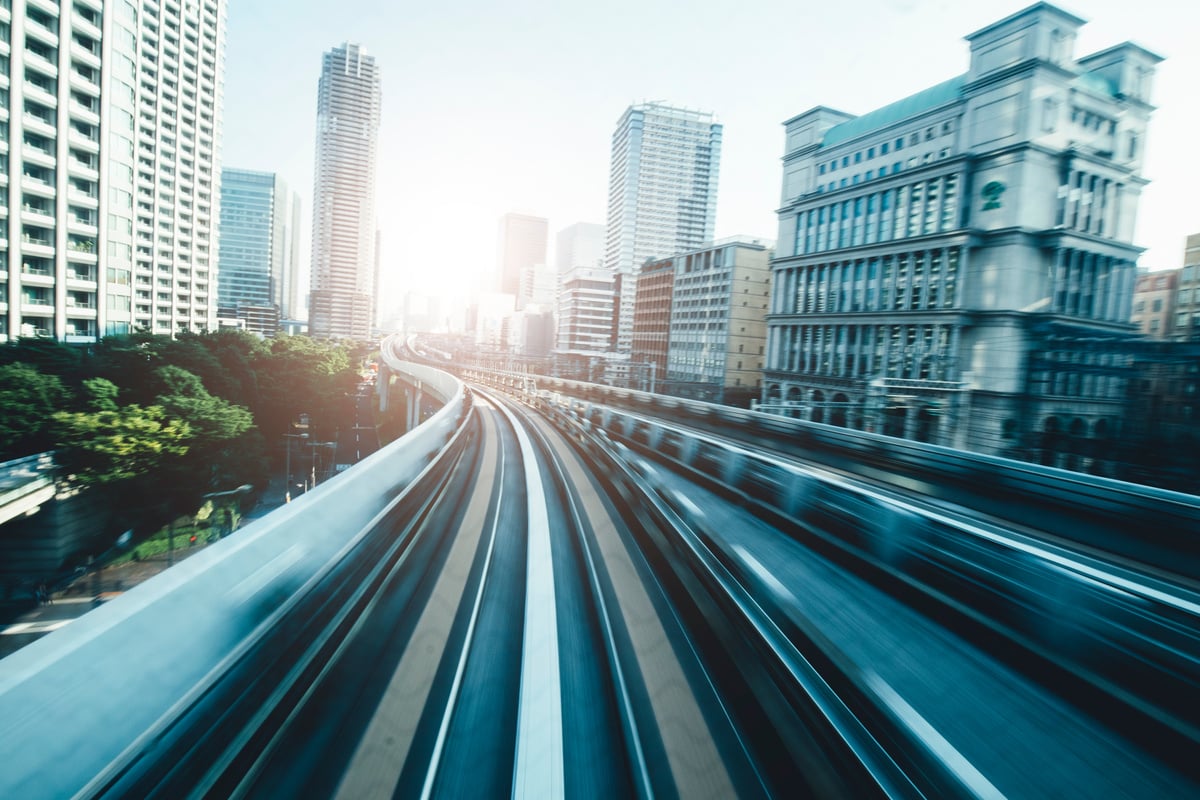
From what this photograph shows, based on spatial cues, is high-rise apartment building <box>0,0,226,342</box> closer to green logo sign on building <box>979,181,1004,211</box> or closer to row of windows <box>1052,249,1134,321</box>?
green logo sign on building <box>979,181,1004,211</box>

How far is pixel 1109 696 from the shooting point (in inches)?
169

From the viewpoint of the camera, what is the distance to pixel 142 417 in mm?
24594

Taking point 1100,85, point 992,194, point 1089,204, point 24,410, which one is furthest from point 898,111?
point 24,410

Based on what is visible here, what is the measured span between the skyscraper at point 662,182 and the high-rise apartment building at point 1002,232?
100m

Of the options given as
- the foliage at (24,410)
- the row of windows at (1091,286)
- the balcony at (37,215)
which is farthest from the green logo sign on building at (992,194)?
the balcony at (37,215)

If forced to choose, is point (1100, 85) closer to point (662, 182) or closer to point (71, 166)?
point (71, 166)

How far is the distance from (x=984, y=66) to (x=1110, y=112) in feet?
29.2

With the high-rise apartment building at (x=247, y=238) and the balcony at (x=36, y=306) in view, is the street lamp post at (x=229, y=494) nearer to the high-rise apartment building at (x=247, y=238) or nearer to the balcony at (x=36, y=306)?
the balcony at (x=36, y=306)

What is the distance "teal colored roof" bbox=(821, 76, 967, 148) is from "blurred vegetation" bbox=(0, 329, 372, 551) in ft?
174

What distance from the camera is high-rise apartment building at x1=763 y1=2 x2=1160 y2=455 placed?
115 feet

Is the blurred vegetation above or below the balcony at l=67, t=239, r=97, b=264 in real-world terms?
below

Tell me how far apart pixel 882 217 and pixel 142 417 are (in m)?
51.0

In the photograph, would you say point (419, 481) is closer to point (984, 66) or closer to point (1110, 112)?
point (984, 66)

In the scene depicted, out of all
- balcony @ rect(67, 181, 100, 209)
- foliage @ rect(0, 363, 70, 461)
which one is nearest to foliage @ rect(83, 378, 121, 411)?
foliage @ rect(0, 363, 70, 461)
